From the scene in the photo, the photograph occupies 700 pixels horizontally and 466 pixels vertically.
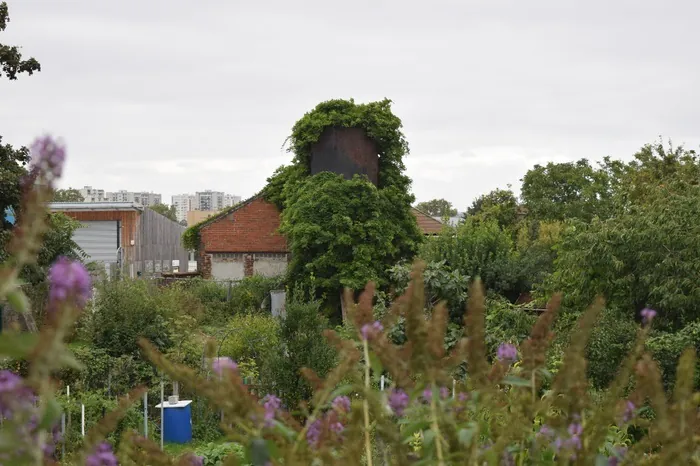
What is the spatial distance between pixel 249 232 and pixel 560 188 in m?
22.3

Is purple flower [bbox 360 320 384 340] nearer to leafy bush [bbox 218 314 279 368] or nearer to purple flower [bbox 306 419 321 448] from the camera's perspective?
purple flower [bbox 306 419 321 448]

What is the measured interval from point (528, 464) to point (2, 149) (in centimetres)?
1278

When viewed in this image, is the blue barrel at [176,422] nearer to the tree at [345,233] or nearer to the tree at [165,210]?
the tree at [345,233]

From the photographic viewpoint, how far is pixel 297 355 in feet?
39.8

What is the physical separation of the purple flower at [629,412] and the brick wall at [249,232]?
1123 inches

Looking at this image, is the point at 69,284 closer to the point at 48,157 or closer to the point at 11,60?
the point at 48,157

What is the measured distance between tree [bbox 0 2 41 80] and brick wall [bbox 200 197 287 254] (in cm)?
1729

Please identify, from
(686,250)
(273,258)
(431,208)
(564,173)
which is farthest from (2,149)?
(431,208)

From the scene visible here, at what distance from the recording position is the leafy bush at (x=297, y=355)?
39.5 ft

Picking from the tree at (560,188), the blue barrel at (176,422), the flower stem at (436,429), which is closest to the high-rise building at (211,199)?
the tree at (560,188)

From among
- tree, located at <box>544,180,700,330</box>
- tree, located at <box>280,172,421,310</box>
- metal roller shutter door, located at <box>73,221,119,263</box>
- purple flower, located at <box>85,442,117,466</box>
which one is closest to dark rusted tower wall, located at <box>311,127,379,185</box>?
tree, located at <box>280,172,421,310</box>

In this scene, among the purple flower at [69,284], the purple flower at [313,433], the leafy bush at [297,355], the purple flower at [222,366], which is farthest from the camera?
the leafy bush at [297,355]

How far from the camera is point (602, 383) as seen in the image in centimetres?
1286

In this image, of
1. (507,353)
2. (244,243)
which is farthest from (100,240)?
(507,353)
